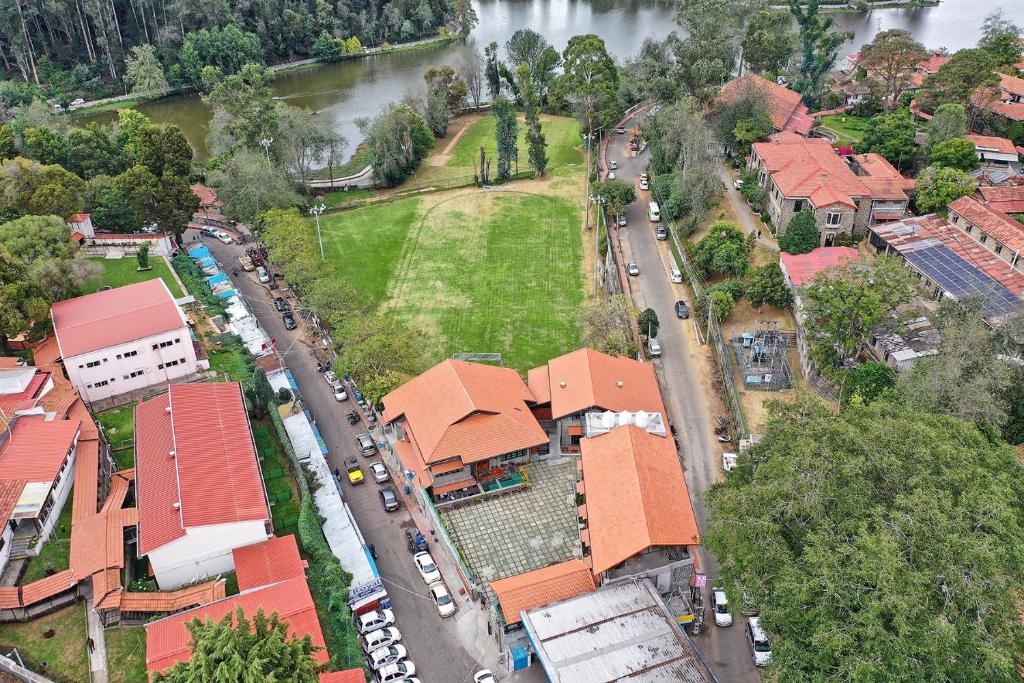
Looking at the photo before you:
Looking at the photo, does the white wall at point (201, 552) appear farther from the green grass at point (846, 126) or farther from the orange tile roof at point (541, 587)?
the green grass at point (846, 126)

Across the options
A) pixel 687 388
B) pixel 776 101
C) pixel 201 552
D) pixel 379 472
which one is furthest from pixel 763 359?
pixel 776 101

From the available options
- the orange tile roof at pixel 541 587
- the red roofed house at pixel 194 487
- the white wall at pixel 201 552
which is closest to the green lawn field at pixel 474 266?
the red roofed house at pixel 194 487

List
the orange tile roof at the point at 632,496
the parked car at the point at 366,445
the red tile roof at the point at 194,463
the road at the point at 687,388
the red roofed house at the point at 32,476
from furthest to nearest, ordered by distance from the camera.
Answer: the parked car at the point at 366,445 → the red roofed house at the point at 32,476 → the red tile roof at the point at 194,463 → the orange tile roof at the point at 632,496 → the road at the point at 687,388

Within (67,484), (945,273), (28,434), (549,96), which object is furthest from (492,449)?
(549,96)

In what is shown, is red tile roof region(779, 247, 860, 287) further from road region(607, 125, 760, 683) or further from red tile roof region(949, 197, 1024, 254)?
red tile roof region(949, 197, 1024, 254)

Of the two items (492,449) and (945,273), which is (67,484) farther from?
(945,273)

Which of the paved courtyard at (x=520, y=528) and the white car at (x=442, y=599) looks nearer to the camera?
the white car at (x=442, y=599)

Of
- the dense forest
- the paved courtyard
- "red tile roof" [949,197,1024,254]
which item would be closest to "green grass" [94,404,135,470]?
the paved courtyard
